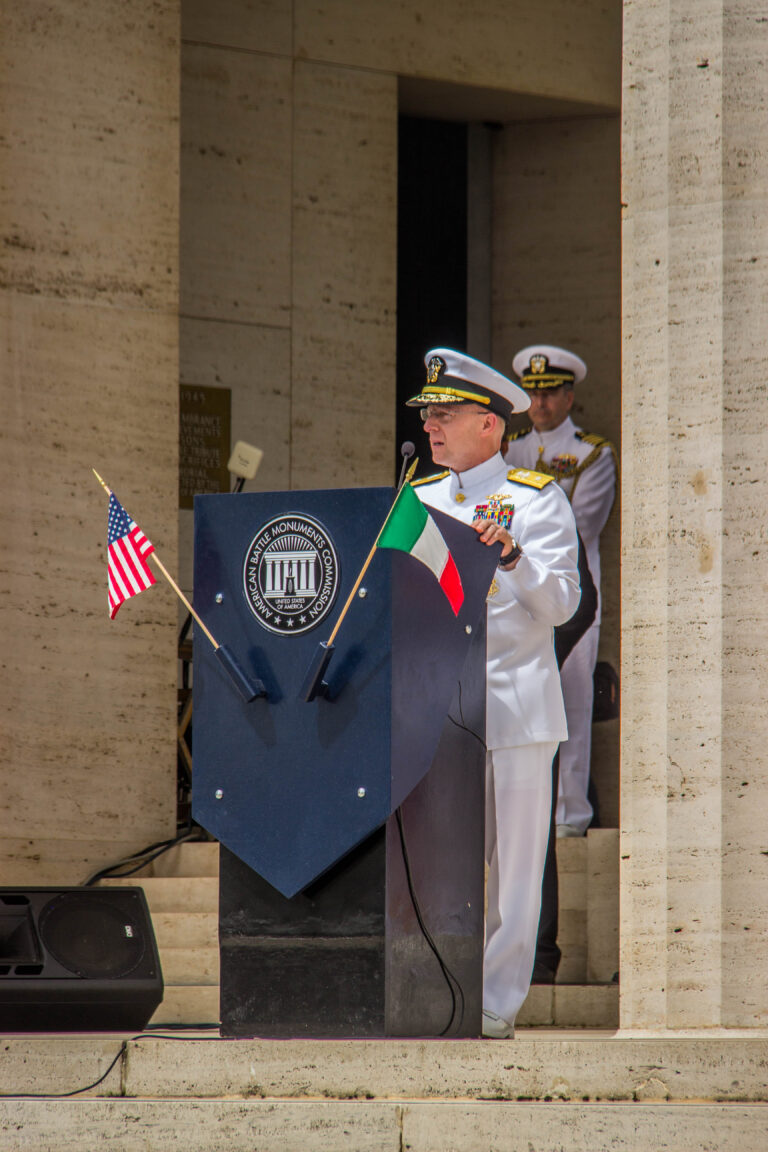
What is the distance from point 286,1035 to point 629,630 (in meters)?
1.42

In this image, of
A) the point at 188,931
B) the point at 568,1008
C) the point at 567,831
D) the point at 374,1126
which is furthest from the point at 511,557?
the point at 567,831

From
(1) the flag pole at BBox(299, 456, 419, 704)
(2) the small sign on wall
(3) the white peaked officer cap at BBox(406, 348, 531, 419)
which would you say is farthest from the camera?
(2) the small sign on wall

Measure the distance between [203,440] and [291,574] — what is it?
15.2 ft

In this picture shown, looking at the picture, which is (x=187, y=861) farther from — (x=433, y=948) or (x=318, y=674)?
(x=318, y=674)

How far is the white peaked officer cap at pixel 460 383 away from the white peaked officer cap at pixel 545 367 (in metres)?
2.76

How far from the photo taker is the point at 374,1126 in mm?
3920

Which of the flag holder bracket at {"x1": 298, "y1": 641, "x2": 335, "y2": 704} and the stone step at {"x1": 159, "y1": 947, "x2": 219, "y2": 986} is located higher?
the flag holder bracket at {"x1": 298, "y1": 641, "x2": 335, "y2": 704}

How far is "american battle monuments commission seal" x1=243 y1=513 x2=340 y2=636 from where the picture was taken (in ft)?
13.5

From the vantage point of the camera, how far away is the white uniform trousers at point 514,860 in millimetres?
4633

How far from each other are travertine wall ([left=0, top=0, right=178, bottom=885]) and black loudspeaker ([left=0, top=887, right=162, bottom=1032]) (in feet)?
8.21

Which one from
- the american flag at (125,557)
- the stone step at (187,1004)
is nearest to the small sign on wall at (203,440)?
the stone step at (187,1004)

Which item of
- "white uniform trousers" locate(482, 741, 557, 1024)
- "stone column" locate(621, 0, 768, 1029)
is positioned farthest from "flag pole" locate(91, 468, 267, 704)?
"stone column" locate(621, 0, 768, 1029)

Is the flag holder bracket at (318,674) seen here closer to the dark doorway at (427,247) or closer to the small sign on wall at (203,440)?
the small sign on wall at (203,440)

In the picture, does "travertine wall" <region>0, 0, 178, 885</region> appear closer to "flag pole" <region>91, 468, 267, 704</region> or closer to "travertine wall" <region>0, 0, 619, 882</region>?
"travertine wall" <region>0, 0, 619, 882</region>
